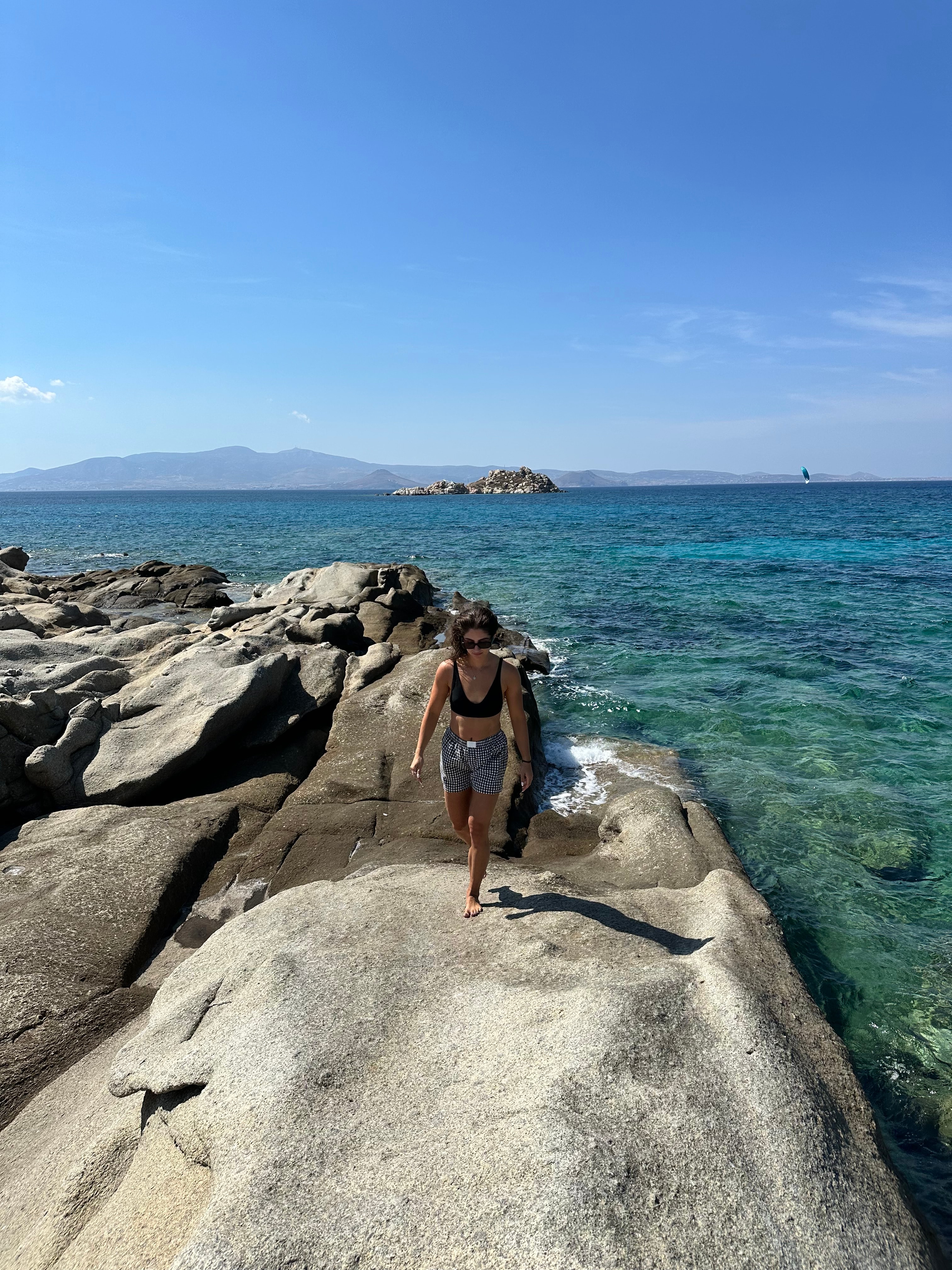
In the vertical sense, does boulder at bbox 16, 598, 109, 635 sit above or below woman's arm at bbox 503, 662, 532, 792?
below

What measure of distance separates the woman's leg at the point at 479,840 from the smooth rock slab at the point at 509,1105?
442 millimetres

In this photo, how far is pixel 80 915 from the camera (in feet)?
21.0

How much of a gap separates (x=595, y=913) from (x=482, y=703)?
193cm

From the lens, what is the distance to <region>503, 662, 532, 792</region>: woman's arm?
5.80 meters

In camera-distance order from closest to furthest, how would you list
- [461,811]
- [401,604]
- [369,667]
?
1. [461,811]
2. [369,667]
3. [401,604]

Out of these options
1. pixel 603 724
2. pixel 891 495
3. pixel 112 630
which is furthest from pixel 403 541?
pixel 891 495

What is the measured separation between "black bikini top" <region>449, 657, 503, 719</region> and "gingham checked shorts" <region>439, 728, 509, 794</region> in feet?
0.69

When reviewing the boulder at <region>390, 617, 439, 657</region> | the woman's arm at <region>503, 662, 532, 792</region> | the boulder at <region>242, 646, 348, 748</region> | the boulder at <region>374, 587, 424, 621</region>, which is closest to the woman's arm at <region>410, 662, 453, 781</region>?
the woman's arm at <region>503, 662, 532, 792</region>

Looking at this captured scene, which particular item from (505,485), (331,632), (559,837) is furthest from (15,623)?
(505,485)

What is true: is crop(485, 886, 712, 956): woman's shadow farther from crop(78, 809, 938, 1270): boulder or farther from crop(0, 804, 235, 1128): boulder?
crop(0, 804, 235, 1128): boulder

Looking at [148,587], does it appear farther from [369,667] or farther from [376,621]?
[369,667]

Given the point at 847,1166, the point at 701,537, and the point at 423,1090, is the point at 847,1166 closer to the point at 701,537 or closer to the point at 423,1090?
the point at 423,1090

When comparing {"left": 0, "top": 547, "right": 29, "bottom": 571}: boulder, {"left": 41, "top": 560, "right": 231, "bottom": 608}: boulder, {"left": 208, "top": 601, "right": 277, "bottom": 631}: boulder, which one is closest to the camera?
{"left": 208, "top": 601, "right": 277, "bottom": 631}: boulder

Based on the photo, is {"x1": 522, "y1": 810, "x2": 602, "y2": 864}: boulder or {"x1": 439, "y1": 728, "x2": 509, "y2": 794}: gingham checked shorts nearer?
{"x1": 439, "y1": 728, "x2": 509, "y2": 794}: gingham checked shorts
